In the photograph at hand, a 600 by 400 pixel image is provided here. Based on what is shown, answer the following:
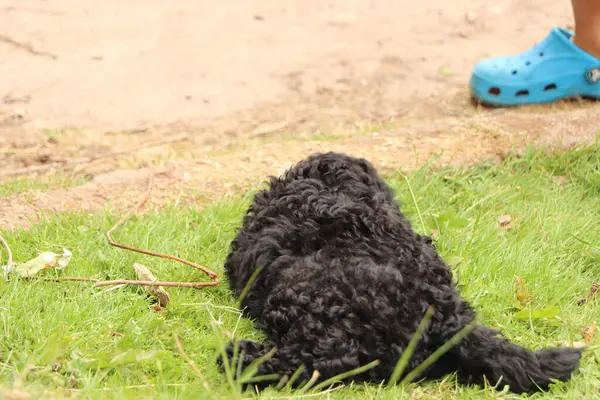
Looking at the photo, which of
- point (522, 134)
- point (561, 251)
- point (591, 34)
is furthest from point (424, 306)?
point (591, 34)

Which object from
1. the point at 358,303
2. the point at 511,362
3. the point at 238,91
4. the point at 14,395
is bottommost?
the point at 238,91

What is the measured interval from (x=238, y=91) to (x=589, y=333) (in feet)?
12.3

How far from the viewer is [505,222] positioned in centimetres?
394

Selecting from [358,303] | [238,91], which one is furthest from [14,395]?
[238,91]

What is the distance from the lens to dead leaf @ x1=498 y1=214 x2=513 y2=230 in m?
3.87

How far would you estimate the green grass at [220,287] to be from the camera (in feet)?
8.19

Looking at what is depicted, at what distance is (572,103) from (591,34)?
1.72ft

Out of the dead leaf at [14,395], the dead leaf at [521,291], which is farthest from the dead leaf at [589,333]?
the dead leaf at [14,395]

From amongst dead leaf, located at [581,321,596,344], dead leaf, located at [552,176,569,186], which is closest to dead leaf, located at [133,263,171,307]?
dead leaf, located at [581,321,596,344]

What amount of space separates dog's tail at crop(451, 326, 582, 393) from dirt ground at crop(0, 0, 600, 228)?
2.09 meters

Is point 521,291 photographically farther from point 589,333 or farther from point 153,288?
point 153,288

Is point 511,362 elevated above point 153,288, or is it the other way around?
point 511,362

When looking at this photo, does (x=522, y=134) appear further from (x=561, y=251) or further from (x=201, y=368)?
(x=201, y=368)

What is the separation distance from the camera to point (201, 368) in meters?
2.63
